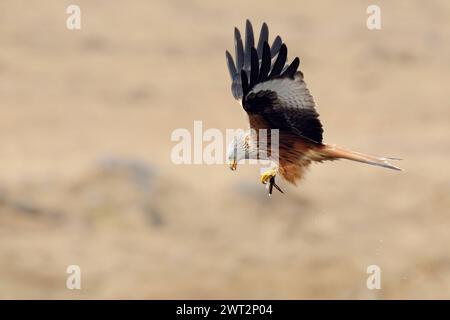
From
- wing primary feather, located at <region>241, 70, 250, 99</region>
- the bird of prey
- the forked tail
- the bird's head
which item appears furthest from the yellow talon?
wing primary feather, located at <region>241, 70, 250, 99</region>

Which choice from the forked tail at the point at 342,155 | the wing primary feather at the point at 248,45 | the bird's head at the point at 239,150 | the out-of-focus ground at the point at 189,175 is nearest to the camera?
the forked tail at the point at 342,155

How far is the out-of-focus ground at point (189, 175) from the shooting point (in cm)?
1864

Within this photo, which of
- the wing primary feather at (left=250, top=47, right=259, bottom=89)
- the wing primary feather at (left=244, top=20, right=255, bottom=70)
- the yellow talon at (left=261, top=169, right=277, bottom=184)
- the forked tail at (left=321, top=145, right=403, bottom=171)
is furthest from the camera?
the wing primary feather at (left=244, top=20, right=255, bottom=70)

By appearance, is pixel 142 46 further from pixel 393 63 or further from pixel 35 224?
pixel 35 224

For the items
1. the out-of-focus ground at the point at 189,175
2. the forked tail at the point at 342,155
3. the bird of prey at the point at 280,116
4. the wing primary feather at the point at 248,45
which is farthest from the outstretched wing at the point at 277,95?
the out-of-focus ground at the point at 189,175

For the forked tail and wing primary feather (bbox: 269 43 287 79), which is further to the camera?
the forked tail

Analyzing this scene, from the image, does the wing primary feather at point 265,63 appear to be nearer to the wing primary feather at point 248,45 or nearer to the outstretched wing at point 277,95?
the outstretched wing at point 277,95

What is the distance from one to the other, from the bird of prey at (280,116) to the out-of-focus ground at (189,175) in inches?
356

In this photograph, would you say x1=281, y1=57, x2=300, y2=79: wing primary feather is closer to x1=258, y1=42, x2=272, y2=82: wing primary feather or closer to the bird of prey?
the bird of prey

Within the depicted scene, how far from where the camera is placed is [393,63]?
89.4 feet

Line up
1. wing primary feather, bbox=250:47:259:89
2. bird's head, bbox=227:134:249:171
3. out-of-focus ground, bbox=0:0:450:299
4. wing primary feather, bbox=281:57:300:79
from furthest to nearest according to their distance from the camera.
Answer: out-of-focus ground, bbox=0:0:450:299 < bird's head, bbox=227:134:249:171 < wing primary feather, bbox=250:47:259:89 < wing primary feather, bbox=281:57:300:79

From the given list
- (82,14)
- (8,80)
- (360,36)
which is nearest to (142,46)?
(82,14)

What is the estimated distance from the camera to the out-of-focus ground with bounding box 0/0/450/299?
1864 centimetres

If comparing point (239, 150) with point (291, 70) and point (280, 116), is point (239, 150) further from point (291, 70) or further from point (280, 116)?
point (291, 70)
